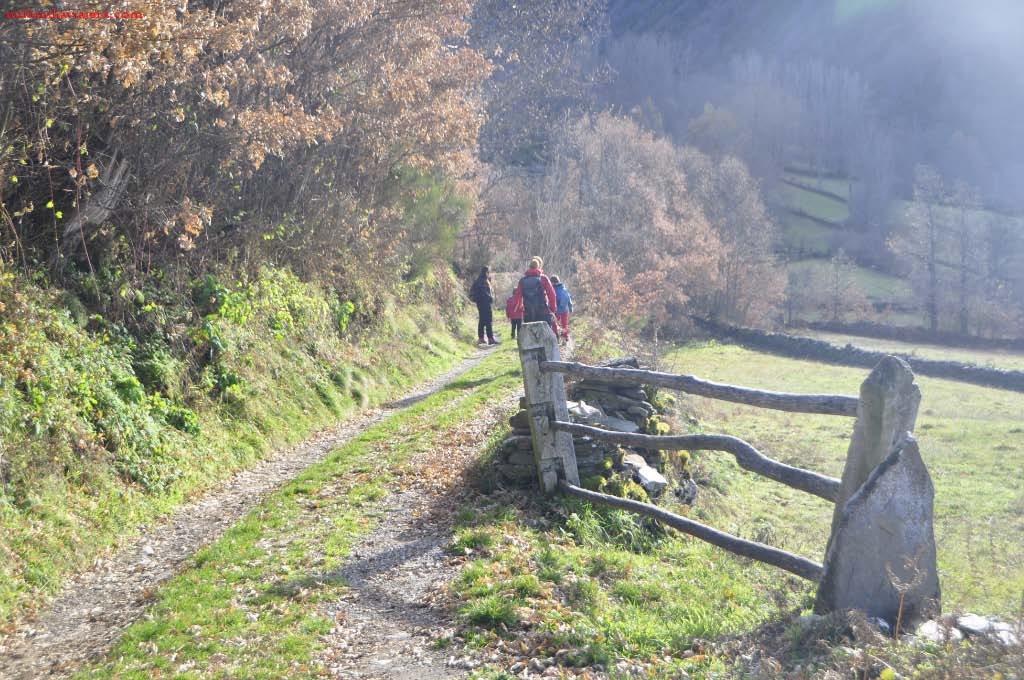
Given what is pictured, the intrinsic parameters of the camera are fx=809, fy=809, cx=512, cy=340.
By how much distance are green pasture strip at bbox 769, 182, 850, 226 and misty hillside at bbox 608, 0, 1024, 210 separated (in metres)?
10.4

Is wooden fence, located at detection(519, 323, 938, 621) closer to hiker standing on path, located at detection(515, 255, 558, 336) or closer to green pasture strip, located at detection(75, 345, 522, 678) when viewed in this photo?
green pasture strip, located at detection(75, 345, 522, 678)

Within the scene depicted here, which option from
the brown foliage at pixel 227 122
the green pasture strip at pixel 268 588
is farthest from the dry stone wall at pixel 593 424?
the brown foliage at pixel 227 122

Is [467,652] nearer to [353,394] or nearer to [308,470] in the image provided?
[308,470]

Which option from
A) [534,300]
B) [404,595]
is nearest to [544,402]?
[404,595]

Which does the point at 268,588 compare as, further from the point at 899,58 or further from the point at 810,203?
the point at 899,58

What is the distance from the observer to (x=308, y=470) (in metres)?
10.2

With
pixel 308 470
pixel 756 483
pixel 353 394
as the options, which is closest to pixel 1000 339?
pixel 756 483

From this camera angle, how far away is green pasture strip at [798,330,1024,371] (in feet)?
127

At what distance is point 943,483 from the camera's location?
16.1 m

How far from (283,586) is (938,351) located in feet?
150

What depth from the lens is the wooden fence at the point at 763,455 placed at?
4480 millimetres

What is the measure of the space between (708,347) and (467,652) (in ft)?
130

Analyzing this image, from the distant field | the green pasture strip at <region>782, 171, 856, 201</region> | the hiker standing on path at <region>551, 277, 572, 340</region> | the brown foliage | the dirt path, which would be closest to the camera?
the dirt path

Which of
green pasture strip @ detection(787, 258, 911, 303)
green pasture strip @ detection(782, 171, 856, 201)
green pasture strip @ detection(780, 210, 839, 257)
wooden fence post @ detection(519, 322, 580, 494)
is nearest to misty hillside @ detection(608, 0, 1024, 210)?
green pasture strip @ detection(782, 171, 856, 201)
